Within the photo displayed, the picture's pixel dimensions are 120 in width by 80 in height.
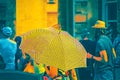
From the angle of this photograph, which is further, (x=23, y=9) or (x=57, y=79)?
(x=23, y=9)

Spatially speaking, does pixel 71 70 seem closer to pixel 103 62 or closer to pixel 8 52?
pixel 103 62

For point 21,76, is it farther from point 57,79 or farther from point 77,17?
point 77,17

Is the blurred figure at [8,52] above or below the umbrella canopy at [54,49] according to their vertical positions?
below

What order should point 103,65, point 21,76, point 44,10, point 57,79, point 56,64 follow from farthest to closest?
point 44,10 → point 103,65 → point 57,79 → point 56,64 → point 21,76

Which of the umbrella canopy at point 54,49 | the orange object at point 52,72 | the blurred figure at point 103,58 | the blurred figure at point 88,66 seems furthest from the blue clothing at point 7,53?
the umbrella canopy at point 54,49

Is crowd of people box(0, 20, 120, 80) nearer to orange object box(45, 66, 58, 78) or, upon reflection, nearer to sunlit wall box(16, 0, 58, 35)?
orange object box(45, 66, 58, 78)

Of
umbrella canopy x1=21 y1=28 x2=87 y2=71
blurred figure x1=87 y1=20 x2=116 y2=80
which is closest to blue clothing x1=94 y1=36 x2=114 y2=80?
blurred figure x1=87 y1=20 x2=116 y2=80

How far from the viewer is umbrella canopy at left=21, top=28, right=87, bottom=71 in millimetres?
6551

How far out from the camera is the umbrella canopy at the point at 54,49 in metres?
6.55

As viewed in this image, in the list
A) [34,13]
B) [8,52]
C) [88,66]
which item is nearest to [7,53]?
[8,52]

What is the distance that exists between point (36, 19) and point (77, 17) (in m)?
1.30

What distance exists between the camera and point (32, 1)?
46.5ft

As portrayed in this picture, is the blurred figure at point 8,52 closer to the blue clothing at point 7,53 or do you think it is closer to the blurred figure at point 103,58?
the blue clothing at point 7,53

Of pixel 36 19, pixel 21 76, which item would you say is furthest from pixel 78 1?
pixel 21 76
